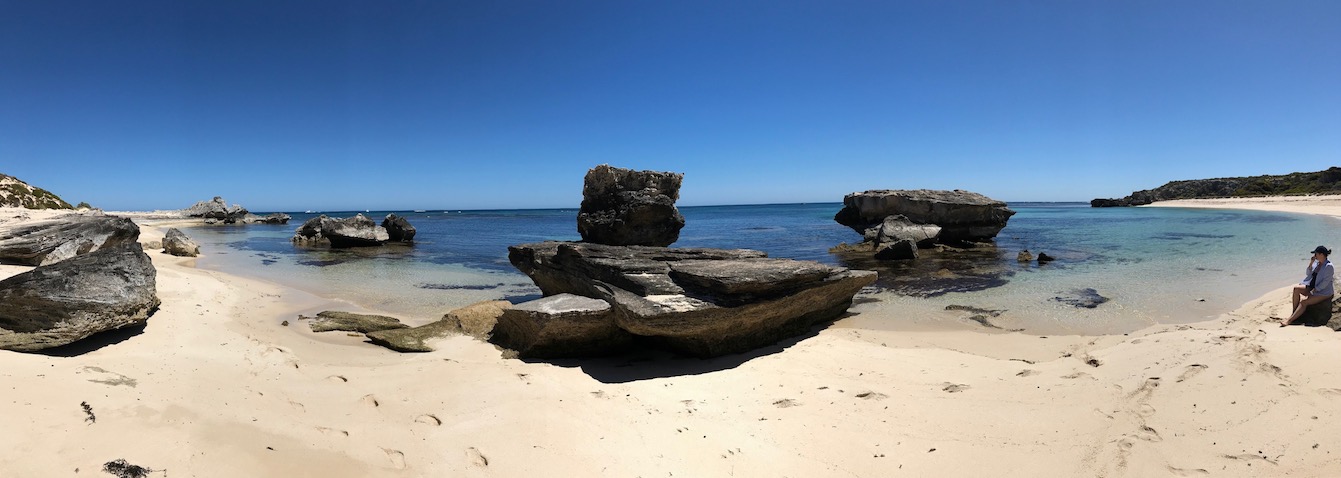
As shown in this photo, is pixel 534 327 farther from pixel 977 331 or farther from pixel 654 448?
pixel 977 331

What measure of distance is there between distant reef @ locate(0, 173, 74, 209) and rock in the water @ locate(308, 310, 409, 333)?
41124 mm

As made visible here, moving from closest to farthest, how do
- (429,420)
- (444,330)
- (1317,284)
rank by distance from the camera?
(429,420) → (1317,284) → (444,330)

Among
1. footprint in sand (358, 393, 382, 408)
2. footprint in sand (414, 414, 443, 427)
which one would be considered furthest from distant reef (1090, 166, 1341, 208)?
footprint in sand (358, 393, 382, 408)

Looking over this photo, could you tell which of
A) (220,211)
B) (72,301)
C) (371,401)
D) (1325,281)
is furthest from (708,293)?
(220,211)

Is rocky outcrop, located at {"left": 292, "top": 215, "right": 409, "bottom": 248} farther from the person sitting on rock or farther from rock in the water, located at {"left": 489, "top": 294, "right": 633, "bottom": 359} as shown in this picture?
the person sitting on rock

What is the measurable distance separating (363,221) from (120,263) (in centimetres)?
2345

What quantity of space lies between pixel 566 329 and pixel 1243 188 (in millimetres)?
124586

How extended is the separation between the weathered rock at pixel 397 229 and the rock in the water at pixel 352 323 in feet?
77.6

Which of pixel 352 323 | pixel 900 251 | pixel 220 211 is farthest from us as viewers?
pixel 220 211

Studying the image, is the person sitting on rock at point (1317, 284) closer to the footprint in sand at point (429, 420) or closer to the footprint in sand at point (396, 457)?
the footprint in sand at point (429, 420)

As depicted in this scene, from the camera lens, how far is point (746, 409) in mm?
5523

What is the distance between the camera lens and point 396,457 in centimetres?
413

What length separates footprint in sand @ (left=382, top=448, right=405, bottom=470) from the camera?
13.2 feet

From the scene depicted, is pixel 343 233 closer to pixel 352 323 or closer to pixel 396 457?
pixel 352 323
